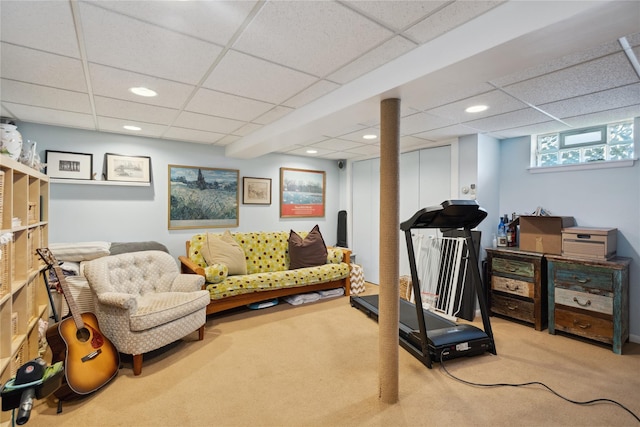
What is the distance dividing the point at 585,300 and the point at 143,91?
4.38 meters

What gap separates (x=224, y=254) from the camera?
3.83 meters

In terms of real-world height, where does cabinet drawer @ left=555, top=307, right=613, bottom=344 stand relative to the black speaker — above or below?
below

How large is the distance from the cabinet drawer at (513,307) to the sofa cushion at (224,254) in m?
3.08

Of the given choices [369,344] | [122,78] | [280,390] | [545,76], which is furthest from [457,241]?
[122,78]

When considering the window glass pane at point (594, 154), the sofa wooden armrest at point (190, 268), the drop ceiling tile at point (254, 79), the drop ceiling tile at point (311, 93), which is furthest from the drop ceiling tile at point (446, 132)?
the sofa wooden armrest at point (190, 268)

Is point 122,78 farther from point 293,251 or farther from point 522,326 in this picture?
point 522,326

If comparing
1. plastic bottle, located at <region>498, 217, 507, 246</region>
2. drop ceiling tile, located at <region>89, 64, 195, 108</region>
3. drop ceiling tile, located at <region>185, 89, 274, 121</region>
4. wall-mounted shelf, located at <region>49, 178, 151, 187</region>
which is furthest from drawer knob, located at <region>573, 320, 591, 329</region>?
wall-mounted shelf, located at <region>49, 178, 151, 187</region>

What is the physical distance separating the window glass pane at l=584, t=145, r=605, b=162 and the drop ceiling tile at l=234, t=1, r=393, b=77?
3.10m

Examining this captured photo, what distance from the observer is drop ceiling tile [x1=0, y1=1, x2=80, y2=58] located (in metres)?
1.42

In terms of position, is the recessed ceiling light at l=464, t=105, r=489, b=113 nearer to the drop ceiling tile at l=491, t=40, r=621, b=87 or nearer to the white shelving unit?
the drop ceiling tile at l=491, t=40, r=621, b=87

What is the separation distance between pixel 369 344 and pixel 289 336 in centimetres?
81

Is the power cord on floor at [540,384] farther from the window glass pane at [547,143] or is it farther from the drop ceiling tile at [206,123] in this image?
the drop ceiling tile at [206,123]

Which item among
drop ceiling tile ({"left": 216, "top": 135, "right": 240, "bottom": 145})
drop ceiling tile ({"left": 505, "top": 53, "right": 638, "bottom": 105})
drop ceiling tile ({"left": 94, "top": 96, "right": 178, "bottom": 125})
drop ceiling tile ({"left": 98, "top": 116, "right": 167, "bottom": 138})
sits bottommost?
drop ceiling tile ({"left": 505, "top": 53, "right": 638, "bottom": 105})

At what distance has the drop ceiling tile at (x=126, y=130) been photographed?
3250 mm
